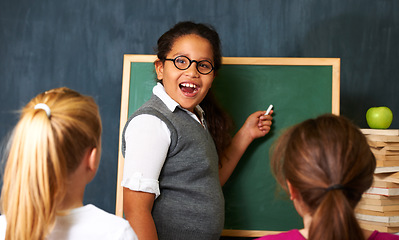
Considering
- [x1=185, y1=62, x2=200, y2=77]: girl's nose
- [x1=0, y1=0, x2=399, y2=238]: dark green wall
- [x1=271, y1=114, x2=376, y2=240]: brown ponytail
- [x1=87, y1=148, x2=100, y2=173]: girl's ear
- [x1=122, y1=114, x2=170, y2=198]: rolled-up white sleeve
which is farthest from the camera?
[x1=0, y1=0, x2=399, y2=238]: dark green wall

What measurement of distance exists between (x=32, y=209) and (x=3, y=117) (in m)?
1.39

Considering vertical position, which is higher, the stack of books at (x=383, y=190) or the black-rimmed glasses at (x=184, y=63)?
the black-rimmed glasses at (x=184, y=63)

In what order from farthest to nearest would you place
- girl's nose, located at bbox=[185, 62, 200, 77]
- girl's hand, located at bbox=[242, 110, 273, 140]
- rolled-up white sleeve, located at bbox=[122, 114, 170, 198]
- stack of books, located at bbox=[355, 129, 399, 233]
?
girl's hand, located at bbox=[242, 110, 273, 140] < stack of books, located at bbox=[355, 129, 399, 233] < girl's nose, located at bbox=[185, 62, 200, 77] < rolled-up white sleeve, located at bbox=[122, 114, 170, 198]

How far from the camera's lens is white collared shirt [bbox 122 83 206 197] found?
1.26 meters

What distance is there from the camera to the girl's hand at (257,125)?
172 centimetres

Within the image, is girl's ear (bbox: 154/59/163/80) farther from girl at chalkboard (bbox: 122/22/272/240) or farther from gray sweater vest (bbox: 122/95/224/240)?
gray sweater vest (bbox: 122/95/224/240)

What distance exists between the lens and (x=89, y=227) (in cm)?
88

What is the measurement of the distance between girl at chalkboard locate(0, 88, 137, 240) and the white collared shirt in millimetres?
318

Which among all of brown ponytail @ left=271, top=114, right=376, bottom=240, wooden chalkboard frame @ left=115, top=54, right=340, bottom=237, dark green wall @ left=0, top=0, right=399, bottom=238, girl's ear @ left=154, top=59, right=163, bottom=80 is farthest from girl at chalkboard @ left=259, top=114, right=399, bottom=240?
dark green wall @ left=0, top=0, right=399, bottom=238

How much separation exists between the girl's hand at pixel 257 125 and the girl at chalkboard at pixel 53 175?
91 centimetres

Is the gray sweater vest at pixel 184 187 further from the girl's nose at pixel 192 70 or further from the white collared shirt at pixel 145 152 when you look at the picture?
the girl's nose at pixel 192 70

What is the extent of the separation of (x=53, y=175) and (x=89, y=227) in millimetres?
145

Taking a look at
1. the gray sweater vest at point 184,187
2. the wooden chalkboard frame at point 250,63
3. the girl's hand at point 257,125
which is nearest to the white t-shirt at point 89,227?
the gray sweater vest at point 184,187

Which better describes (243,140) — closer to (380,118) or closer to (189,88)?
(189,88)
